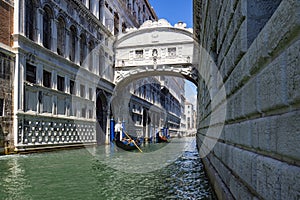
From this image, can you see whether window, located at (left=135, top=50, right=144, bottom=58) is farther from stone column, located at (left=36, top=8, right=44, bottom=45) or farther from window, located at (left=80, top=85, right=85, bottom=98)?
stone column, located at (left=36, top=8, right=44, bottom=45)

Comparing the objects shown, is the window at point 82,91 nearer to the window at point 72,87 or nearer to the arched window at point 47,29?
the window at point 72,87

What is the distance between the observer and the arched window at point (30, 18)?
1035 cm

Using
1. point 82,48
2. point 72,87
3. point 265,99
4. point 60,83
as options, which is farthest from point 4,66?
point 265,99

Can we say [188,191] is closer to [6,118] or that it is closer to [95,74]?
[6,118]

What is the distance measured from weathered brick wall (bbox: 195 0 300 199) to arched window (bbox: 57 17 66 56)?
10932mm

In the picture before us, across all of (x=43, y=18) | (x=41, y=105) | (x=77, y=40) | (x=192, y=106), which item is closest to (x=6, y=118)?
(x=41, y=105)

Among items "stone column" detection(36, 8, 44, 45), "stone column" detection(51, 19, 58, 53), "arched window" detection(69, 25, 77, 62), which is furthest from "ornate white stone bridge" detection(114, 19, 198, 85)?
"stone column" detection(36, 8, 44, 45)

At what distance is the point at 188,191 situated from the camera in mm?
4426

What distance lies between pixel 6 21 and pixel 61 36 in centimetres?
327

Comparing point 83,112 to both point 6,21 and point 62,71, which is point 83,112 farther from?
point 6,21

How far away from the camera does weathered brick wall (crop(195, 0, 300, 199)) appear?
123cm

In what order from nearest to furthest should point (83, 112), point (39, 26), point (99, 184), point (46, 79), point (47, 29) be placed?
point (99, 184)
point (39, 26)
point (46, 79)
point (47, 29)
point (83, 112)

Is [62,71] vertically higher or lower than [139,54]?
lower

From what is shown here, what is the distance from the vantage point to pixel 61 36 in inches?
500
